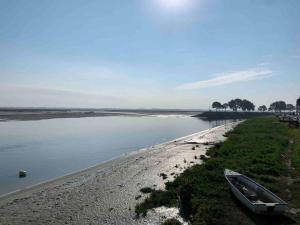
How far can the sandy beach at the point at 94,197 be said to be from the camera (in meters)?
15.6

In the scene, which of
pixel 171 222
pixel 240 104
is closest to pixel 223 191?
pixel 171 222

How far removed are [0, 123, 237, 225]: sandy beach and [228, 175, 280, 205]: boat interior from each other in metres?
4.23

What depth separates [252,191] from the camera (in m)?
17.5

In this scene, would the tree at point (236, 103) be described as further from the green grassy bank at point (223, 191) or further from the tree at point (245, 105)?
the green grassy bank at point (223, 191)

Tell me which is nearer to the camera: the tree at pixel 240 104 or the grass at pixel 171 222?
the grass at pixel 171 222

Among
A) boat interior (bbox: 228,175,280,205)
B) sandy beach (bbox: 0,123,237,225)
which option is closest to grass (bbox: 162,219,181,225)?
sandy beach (bbox: 0,123,237,225)

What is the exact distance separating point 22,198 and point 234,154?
68.1 feet

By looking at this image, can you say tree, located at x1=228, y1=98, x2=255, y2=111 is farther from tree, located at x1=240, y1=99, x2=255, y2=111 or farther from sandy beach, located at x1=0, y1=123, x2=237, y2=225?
sandy beach, located at x1=0, y1=123, x2=237, y2=225

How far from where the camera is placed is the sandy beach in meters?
15.6

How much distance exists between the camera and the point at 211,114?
166m

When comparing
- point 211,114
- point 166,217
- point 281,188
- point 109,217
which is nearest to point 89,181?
point 109,217

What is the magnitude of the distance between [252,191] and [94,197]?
30.7ft

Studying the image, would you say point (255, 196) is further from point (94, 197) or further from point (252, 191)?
point (94, 197)

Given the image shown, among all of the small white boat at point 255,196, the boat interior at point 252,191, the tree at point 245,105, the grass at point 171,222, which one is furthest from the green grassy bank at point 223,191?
the tree at point 245,105
